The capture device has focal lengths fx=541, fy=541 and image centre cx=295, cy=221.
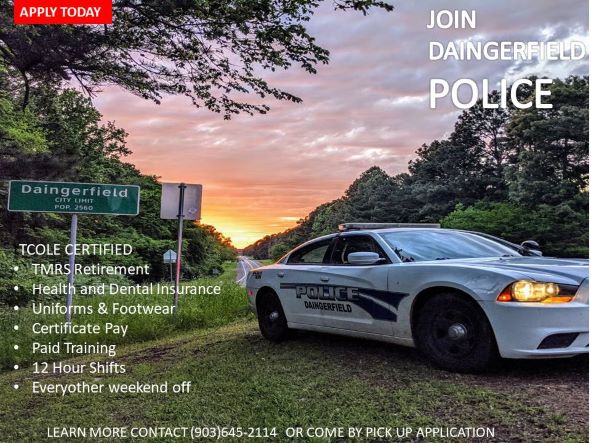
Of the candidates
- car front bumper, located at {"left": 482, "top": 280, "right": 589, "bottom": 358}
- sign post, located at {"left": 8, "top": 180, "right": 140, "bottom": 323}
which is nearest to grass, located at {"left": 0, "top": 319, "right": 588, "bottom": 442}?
car front bumper, located at {"left": 482, "top": 280, "right": 589, "bottom": 358}

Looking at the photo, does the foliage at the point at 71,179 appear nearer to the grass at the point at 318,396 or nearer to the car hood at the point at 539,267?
the grass at the point at 318,396

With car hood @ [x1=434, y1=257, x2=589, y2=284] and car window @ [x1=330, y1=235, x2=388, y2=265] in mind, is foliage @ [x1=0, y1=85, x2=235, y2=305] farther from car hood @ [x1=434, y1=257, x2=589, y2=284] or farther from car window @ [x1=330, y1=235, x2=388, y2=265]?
car hood @ [x1=434, y1=257, x2=589, y2=284]

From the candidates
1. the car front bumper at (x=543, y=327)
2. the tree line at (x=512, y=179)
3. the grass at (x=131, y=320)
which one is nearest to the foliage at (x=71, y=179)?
the grass at (x=131, y=320)

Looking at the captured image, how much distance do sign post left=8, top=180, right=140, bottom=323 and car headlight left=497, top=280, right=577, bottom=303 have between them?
5.66 m

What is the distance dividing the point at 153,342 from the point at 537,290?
5.77 m

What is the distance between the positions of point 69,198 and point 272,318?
3755 mm

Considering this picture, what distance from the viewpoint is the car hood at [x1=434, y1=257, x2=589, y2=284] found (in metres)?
4.00

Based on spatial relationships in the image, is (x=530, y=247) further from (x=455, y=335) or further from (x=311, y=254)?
(x=311, y=254)

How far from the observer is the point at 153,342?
8.03 metres

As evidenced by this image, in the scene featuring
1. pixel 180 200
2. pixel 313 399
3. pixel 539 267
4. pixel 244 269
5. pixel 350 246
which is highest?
pixel 180 200

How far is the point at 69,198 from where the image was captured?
7.93m

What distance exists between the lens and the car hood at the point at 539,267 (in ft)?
13.1

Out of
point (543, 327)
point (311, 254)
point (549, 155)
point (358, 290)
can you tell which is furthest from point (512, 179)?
point (543, 327)

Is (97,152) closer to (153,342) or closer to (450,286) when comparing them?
(153,342)
